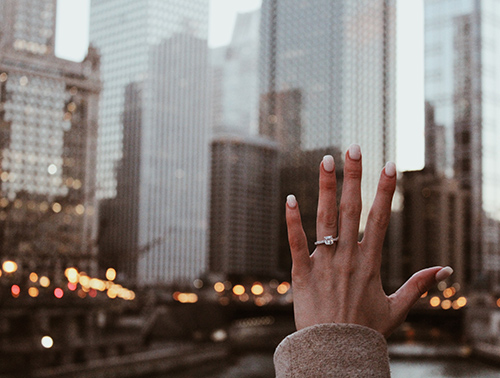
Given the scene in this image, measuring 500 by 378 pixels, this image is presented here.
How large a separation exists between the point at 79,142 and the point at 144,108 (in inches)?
1210

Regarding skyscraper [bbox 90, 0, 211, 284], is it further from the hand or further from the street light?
the hand

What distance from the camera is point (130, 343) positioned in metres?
20.2

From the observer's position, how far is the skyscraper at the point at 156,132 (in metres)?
49.2

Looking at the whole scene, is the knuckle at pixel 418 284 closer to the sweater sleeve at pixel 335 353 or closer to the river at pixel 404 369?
the sweater sleeve at pixel 335 353

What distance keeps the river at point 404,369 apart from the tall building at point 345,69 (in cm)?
1119

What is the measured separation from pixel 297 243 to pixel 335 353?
0.64 feet

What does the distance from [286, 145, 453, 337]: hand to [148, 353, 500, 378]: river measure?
59.0 feet

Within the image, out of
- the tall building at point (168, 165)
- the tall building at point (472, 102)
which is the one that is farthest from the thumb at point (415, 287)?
the tall building at point (168, 165)

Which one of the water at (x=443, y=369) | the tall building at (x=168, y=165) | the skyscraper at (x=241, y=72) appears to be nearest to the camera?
the water at (x=443, y=369)

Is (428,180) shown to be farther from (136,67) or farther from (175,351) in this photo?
(136,67)

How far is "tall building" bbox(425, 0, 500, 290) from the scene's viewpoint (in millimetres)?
21453

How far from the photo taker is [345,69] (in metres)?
7.47

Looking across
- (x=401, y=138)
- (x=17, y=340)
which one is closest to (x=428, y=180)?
(x=17, y=340)

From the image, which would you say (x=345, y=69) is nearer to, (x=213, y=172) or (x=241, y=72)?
(x=213, y=172)
